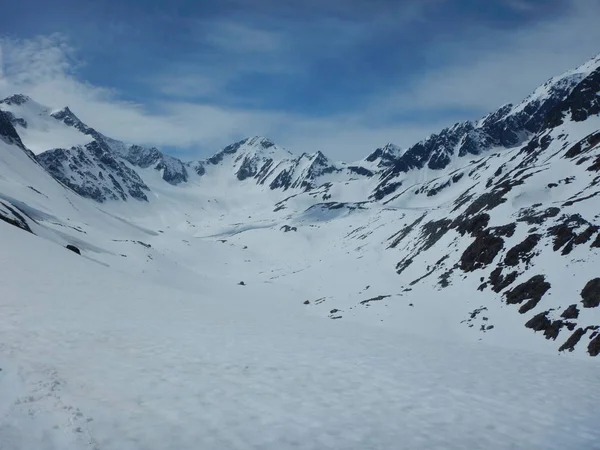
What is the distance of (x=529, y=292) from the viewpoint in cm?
3522

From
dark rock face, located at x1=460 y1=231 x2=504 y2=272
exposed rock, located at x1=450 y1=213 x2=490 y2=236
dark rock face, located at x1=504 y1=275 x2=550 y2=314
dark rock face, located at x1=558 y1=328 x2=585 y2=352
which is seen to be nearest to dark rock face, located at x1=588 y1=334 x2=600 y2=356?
dark rock face, located at x1=558 y1=328 x2=585 y2=352

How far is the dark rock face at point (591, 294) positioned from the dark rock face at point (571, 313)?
69cm

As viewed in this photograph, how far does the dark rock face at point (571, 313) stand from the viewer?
94.9ft

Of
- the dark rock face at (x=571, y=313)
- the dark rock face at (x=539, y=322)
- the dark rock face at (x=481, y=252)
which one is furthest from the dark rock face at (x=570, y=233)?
the dark rock face at (x=539, y=322)

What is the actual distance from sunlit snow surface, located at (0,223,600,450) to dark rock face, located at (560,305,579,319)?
18045 mm

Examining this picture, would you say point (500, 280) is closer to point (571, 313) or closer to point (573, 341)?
point (571, 313)

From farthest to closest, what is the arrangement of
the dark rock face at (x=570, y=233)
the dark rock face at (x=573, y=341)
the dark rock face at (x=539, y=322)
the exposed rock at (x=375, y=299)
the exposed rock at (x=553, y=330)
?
the exposed rock at (x=375, y=299)
the dark rock face at (x=570, y=233)
the dark rock face at (x=539, y=322)
the exposed rock at (x=553, y=330)
the dark rock face at (x=573, y=341)

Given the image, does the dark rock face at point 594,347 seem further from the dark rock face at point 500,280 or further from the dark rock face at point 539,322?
the dark rock face at point 500,280

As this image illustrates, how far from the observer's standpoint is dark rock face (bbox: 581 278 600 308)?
94.3ft

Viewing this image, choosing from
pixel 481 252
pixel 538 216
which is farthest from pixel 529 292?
pixel 538 216

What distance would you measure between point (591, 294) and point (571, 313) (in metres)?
2.15

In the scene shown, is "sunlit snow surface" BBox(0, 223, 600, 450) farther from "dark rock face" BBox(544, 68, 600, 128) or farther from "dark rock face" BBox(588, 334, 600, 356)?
"dark rock face" BBox(544, 68, 600, 128)

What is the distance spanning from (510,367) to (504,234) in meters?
38.6

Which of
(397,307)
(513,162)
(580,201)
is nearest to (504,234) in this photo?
(580,201)
